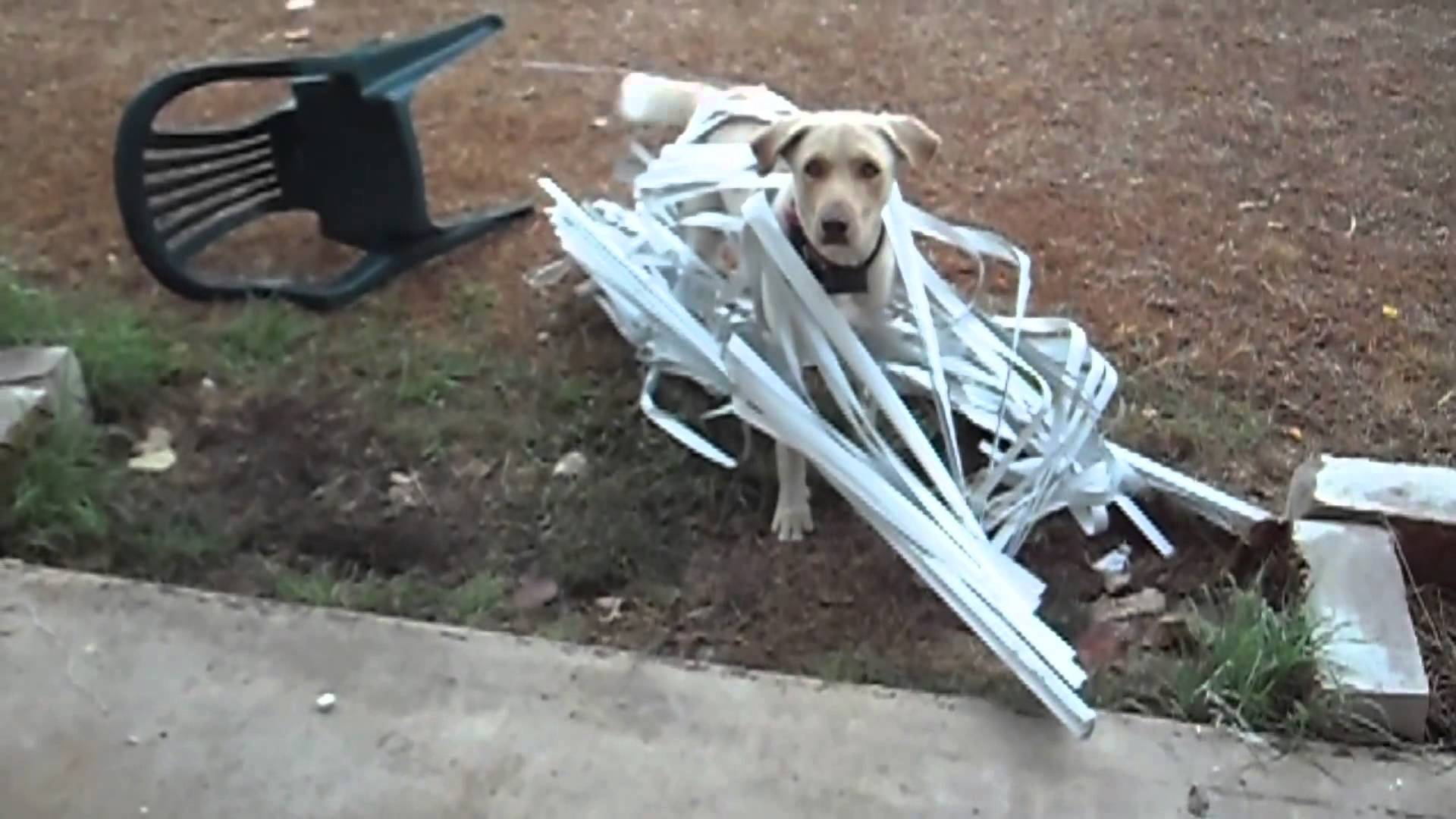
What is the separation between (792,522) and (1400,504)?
93 cm

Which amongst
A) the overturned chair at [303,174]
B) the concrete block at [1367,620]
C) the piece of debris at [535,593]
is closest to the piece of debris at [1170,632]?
the concrete block at [1367,620]

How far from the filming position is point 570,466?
3.07 m

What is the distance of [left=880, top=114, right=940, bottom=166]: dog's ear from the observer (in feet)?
9.63

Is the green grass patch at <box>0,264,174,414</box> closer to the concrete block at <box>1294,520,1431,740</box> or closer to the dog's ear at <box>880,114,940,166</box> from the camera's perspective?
the dog's ear at <box>880,114,940,166</box>

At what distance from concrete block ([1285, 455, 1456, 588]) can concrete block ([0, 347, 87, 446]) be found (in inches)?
79.6

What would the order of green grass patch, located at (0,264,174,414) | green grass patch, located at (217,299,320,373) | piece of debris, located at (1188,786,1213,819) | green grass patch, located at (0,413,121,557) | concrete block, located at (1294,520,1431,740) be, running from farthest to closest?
green grass patch, located at (217,299,320,373) < green grass patch, located at (0,264,174,414) < green grass patch, located at (0,413,121,557) < concrete block, located at (1294,520,1431,740) < piece of debris, located at (1188,786,1213,819)

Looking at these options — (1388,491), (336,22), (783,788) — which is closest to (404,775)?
(783,788)

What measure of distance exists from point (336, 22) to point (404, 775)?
3.04 meters

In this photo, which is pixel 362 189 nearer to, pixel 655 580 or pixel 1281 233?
pixel 655 580

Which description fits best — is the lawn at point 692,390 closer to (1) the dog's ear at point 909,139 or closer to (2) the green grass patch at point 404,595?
(2) the green grass patch at point 404,595

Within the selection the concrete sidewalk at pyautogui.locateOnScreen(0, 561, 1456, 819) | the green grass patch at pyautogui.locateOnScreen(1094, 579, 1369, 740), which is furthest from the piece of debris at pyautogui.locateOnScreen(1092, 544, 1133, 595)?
the concrete sidewalk at pyautogui.locateOnScreen(0, 561, 1456, 819)

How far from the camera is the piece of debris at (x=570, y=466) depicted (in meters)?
3.05

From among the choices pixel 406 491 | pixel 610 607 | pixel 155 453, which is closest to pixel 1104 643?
pixel 610 607

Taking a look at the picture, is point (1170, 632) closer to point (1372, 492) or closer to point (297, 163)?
point (1372, 492)
